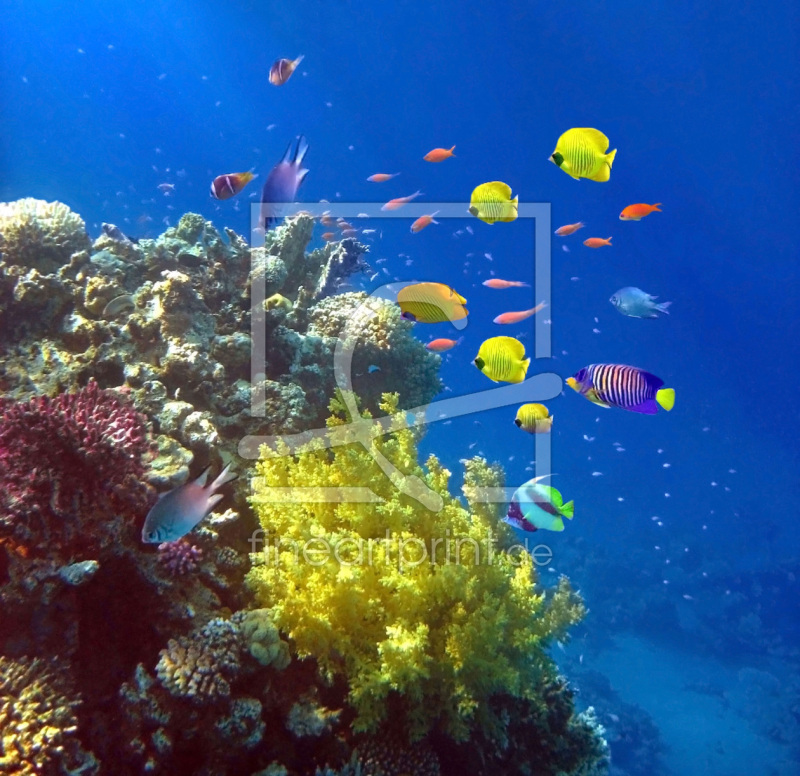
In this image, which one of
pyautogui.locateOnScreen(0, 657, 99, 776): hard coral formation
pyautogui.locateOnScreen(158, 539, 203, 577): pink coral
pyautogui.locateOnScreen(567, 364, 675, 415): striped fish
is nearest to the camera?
pyautogui.locateOnScreen(0, 657, 99, 776): hard coral formation

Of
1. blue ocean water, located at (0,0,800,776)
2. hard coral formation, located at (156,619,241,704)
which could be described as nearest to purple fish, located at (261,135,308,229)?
hard coral formation, located at (156,619,241,704)

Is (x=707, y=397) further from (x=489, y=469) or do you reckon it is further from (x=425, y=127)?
(x=489, y=469)

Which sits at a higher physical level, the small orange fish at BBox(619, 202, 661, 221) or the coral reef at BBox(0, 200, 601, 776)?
the small orange fish at BBox(619, 202, 661, 221)

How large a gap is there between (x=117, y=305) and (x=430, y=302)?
3.26 meters

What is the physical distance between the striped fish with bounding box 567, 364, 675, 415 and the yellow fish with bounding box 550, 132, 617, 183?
175 centimetres

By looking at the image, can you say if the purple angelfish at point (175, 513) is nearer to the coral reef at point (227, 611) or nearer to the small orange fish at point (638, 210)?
the coral reef at point (227, 611)

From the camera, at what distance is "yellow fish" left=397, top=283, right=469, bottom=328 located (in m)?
4.57

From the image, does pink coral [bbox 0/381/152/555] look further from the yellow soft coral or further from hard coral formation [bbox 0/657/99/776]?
the yellow soft coral

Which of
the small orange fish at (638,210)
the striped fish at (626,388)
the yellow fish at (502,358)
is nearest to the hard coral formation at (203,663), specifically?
the yellow fish at (502,358)

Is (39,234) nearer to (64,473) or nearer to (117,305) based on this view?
(117,305)

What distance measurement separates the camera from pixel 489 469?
5.89 meters

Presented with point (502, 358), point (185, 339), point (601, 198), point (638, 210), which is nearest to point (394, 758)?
point (502, 358)

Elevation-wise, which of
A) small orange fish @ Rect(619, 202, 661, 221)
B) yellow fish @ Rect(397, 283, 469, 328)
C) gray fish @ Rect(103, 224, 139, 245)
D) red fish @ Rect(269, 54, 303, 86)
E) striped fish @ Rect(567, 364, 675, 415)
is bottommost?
striped fish @ Rect(567, 364, 675, 415)

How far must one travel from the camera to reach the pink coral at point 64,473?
290 cm
